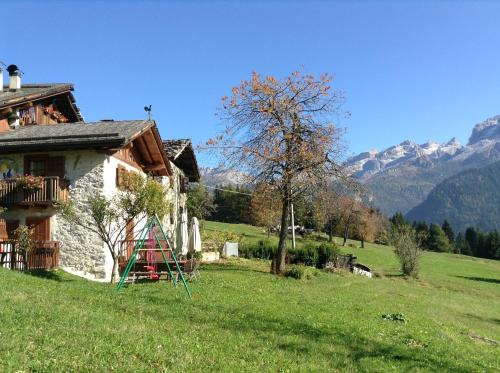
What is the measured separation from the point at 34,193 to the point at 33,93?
28.2 feet

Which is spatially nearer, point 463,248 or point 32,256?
point 32,256

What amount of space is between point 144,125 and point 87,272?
24.5ft

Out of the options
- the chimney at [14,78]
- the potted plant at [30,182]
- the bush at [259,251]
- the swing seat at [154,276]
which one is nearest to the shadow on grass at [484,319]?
the swing seat at [154,276]

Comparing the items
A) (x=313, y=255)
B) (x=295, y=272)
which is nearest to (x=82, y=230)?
(x=295, y=272)

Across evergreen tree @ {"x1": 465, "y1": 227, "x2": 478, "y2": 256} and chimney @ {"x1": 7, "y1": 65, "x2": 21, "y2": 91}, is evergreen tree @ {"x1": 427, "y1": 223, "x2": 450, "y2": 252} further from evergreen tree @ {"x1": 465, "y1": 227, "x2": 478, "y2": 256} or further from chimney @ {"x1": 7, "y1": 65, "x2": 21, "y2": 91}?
chimney @ {"x1": 7, "y1": 65, "x2": 21, "y2": 91}

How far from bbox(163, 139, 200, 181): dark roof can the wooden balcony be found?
13555 millimetres

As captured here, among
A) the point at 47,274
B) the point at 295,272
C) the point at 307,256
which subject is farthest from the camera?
the point at 307,256

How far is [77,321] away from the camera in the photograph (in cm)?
886

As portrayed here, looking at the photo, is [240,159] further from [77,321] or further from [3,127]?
[77,321]

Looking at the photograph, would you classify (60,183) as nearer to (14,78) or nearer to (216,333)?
(14,78)

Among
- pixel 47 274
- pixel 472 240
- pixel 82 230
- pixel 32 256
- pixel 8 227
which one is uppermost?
pixel 8 227

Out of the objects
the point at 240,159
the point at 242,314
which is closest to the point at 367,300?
the point at 242,314

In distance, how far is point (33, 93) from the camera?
25.8m

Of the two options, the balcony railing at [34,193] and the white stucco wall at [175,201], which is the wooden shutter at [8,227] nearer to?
the balcony railing at [34,193]
